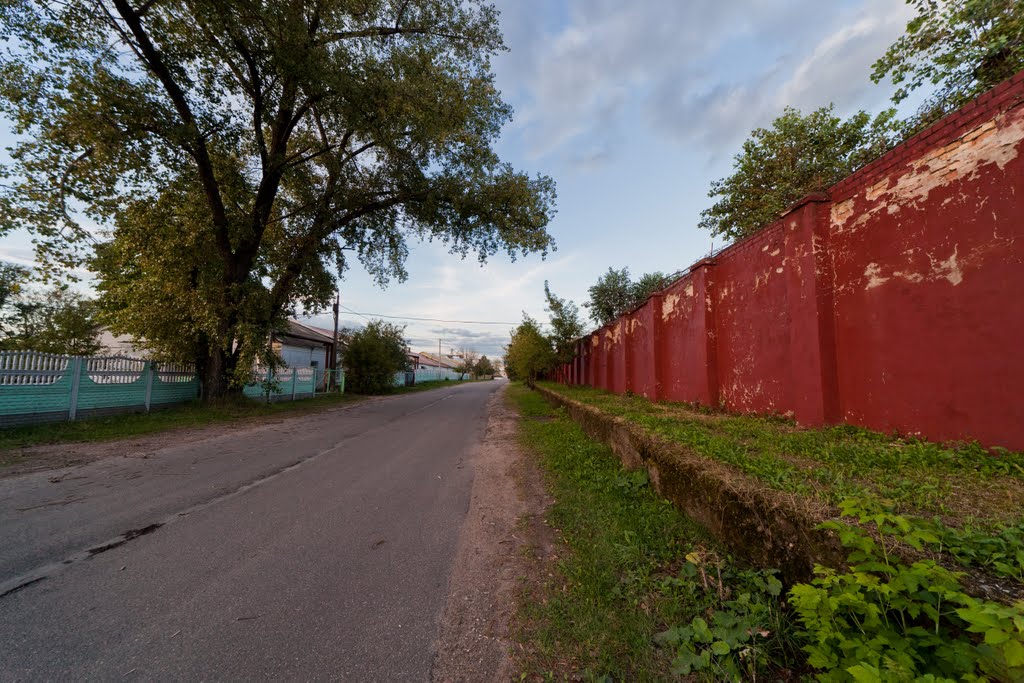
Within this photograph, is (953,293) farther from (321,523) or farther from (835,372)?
(321,523)

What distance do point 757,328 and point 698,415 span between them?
1676mm

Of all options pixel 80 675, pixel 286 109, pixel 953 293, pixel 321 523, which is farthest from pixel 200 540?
pixel 286 109

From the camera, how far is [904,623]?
5.03 ft

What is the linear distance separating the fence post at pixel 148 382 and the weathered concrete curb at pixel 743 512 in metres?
13.0

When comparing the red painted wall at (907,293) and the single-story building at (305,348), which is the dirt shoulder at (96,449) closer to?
the red painted wall at (907,293)

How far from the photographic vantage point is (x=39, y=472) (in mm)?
5141

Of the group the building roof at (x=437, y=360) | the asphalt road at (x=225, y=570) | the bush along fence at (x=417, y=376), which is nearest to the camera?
the asphalt road at (x=225, y=570)

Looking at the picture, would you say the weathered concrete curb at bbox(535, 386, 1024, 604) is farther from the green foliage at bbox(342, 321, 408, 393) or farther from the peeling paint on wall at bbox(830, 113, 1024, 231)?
the green foliage at bbox(342, 321, 408, 393)

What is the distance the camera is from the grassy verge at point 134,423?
6.91 meters

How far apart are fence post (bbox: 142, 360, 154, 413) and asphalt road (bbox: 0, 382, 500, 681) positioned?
6.77 meters

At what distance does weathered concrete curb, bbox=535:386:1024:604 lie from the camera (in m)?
1.88

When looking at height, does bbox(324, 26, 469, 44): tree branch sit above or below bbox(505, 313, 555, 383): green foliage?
above

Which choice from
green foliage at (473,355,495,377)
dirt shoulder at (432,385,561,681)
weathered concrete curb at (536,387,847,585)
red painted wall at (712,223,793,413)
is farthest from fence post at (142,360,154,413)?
green foliage at (473,355,495,377)

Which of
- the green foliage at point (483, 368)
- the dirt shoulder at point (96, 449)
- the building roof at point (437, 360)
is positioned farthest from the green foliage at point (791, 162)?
the green foliage at point (483, 368)
